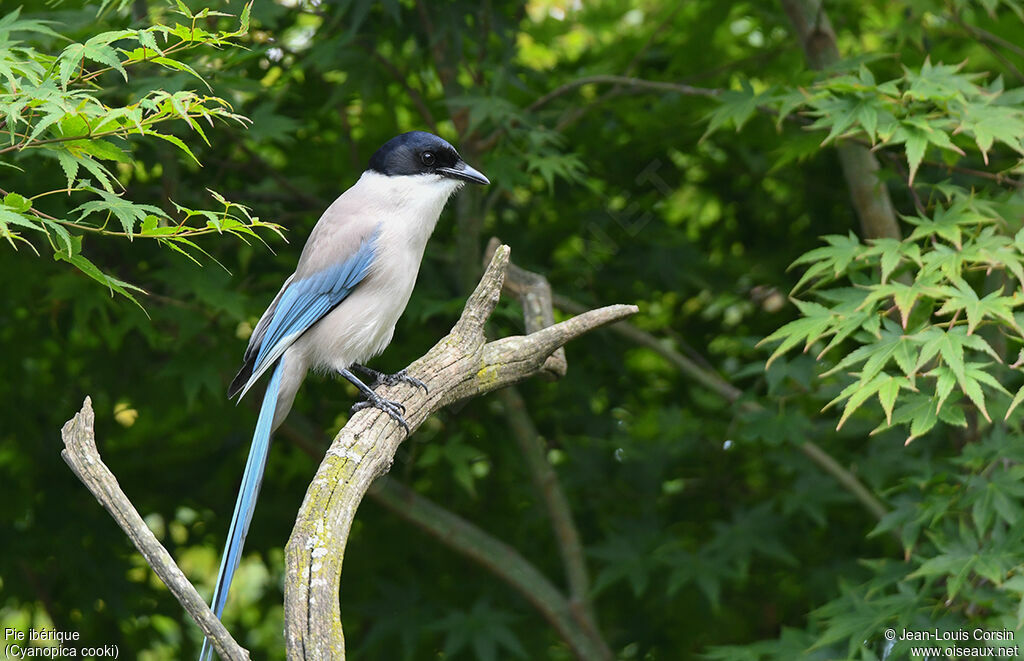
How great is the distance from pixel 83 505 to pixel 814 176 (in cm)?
411

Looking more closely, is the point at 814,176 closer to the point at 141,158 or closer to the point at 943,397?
Answer: the point at 943,397

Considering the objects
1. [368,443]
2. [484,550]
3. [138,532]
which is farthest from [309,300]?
[484,550]

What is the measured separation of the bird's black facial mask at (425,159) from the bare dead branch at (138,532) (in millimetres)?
1738

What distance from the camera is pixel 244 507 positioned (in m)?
2.98

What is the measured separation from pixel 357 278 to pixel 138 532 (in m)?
1.55

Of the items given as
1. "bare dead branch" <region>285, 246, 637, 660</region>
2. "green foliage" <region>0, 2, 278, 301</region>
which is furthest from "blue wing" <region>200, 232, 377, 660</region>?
"green foliage" <region>0, 2, 278, 301</region>

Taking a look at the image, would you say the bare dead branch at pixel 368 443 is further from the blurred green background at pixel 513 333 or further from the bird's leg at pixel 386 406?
the blurred green background at pixel 513 333

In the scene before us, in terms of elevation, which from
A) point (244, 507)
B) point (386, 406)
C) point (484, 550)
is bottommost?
point (484, 550)

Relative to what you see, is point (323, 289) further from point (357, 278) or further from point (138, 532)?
point (138, 532)

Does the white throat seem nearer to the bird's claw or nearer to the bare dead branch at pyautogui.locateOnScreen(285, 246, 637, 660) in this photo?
the bare dead branch at pyautogui.locateOnScreen(285, 246, 637, 660)

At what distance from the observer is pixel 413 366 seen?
3379 millimetres

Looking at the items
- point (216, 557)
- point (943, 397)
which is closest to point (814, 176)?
point (943, 397)

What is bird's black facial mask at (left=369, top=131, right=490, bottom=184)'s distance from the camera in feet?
13.0

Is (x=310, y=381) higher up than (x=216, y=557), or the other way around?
(x=310, y=381)
